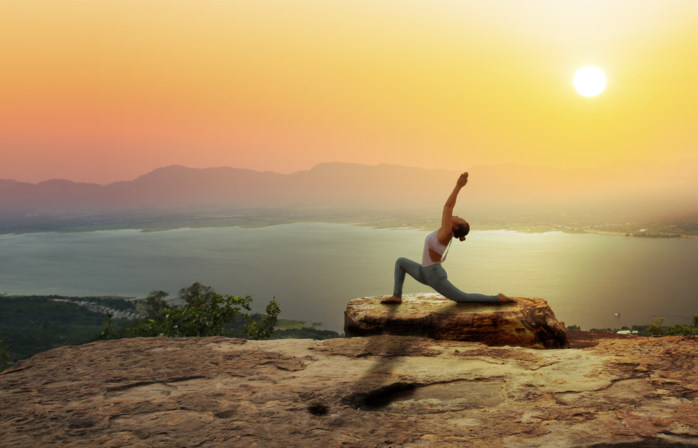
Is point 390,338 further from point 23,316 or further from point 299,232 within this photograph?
point 299,232

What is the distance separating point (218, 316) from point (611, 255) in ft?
302

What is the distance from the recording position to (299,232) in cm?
14925

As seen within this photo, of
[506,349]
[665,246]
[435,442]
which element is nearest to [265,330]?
[506,349]

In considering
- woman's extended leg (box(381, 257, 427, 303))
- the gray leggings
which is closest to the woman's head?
the gray leggings

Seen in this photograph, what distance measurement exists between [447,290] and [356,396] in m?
3.43

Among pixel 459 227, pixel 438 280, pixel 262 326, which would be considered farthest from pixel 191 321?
pixel 459 227

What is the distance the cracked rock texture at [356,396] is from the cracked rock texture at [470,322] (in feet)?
2.40

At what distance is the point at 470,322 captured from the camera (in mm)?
5828

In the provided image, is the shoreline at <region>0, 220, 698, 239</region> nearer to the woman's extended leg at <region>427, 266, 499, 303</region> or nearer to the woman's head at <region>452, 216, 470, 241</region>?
the woman's extended leg at <region>427, 266, 499, 303</region>

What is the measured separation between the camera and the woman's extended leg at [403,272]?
21.3 ft

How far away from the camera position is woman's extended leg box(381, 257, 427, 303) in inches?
255

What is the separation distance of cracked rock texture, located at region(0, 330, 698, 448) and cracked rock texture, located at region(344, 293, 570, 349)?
730mm

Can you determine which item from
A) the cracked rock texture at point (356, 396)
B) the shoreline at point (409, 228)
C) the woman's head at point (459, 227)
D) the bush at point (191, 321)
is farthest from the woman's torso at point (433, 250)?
the shoreline at point (409, 228)

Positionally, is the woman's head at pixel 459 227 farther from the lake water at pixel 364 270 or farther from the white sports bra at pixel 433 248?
the lake water at pixel 364 270
